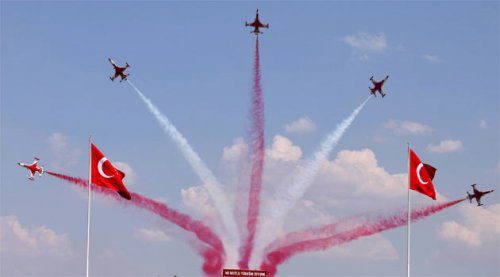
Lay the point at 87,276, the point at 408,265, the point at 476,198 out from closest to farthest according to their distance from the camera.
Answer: the point at 87,276 → the point at 408,265 → the point at 476,198

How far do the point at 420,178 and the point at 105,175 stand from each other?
1838 inches

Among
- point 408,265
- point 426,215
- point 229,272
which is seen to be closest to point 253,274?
point 229,272

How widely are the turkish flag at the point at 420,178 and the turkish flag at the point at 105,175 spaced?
140 feet

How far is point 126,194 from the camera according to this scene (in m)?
151

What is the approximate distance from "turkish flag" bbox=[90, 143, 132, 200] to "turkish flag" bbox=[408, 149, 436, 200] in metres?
42.5

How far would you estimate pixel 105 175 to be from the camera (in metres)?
150

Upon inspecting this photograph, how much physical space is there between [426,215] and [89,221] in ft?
212

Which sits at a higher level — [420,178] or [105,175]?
[420,178]

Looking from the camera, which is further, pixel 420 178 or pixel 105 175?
pixel 420 178

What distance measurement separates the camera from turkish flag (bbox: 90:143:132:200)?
150375 mm

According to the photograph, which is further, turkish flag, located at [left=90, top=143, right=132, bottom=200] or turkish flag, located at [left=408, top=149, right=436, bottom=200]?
turkish flag, located at [left=408, top=149, right=436, bottom=200]

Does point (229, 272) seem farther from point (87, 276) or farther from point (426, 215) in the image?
point (87, 276)

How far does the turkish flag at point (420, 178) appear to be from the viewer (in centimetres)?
15975

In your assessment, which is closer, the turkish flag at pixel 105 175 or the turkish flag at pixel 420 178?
the turkish flag at pixel 105 175
